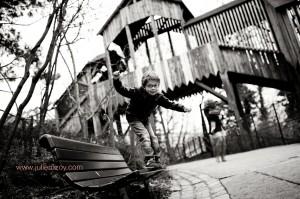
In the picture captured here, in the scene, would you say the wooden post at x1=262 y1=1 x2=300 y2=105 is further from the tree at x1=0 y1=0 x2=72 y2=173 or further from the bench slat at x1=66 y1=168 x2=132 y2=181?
the bench slat at x1=66 y1=168 x2=132 y2=181

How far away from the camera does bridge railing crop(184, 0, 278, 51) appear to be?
457 inches

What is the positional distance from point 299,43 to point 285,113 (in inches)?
136

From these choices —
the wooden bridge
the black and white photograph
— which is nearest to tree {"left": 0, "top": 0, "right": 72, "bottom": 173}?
the black and white photograph

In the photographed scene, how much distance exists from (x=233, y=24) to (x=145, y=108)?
418 inches

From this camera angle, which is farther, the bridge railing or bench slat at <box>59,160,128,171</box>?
the bridge railing

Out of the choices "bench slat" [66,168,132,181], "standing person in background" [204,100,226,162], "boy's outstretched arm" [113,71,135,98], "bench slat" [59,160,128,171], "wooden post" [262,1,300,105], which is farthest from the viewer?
"wooden post" [262,1,300,105]

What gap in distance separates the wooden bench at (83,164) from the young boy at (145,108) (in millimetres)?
700

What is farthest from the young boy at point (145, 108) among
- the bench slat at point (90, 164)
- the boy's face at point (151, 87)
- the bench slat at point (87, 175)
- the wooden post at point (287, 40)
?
the wooden post at point (287, 40)

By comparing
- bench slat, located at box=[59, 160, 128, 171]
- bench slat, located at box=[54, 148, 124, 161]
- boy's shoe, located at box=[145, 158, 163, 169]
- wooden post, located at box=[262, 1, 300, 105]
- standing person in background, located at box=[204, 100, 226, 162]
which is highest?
wooden post, located at box=[262, 1, 300, 105]

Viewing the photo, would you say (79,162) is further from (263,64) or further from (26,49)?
(263,64)

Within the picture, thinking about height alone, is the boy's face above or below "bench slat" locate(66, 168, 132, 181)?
above

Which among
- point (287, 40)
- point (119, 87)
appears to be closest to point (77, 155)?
point (119, 87)

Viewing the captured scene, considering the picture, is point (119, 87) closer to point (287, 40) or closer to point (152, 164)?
point (152, 164)

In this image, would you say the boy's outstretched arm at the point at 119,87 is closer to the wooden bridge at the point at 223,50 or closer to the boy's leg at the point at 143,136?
the boy's leg at the point at 143,136
